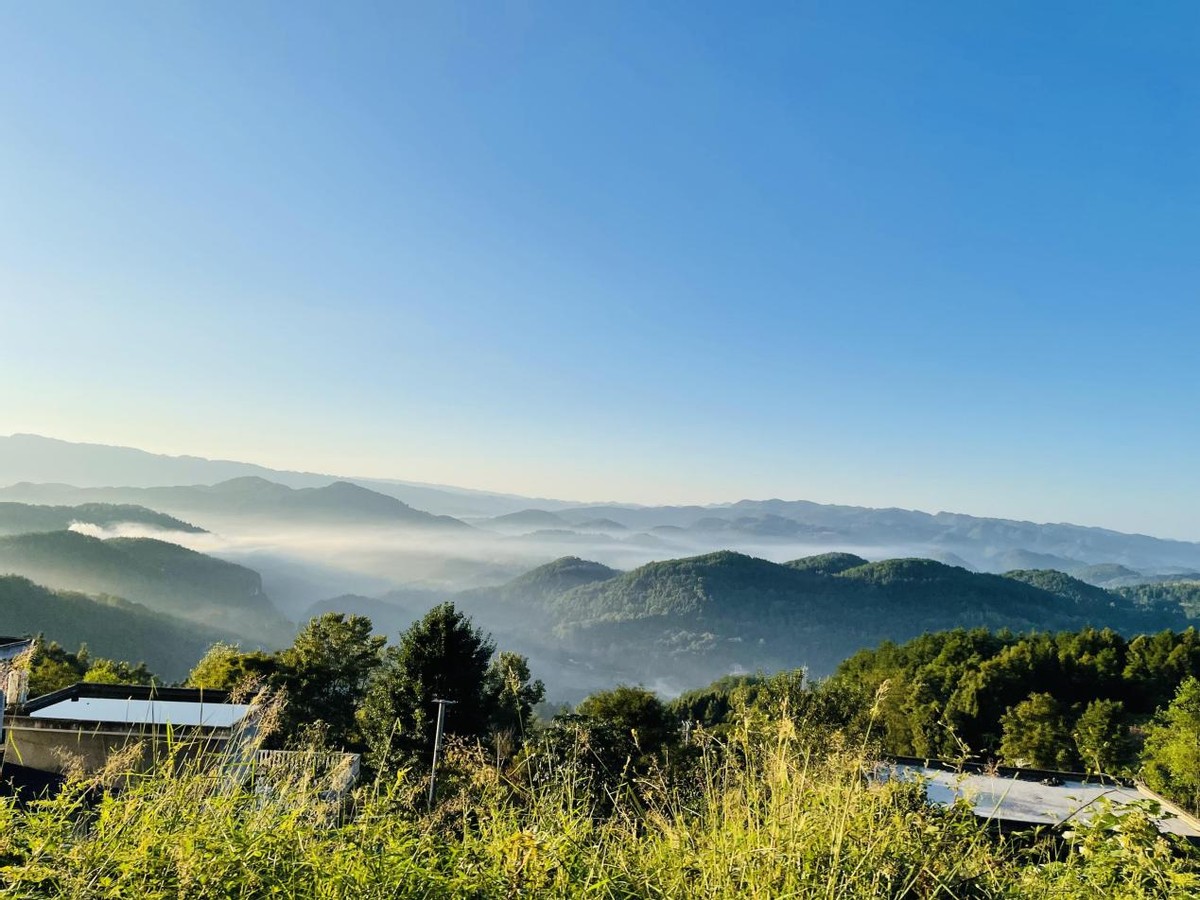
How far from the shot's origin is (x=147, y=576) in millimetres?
160375

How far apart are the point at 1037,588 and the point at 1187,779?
17583 cm

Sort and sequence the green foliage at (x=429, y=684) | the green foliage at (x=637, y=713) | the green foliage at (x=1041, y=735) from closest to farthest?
the green foliage at (x=429, y=684) < the green foliage at (x=637, y=713) < the green foliage at (x=1041, y=735)

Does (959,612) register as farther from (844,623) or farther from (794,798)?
(794,798)

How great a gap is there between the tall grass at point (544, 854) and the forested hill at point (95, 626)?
9823cm

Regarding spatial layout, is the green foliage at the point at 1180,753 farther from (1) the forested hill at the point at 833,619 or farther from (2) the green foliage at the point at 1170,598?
(2) the green foliage at the point at 1170,598

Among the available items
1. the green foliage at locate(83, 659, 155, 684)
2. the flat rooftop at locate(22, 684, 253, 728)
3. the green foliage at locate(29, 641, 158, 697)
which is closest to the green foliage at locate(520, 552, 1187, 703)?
the green foliage at locate(83, 659, 155, 684)

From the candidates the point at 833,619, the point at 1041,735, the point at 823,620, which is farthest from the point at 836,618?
the point at 1041,735

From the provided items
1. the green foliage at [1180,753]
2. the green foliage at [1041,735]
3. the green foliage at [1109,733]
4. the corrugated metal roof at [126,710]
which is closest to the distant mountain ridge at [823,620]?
the green foliage at [1041,735]

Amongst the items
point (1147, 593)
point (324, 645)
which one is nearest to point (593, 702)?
point (324, 645)

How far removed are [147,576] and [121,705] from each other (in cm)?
17854

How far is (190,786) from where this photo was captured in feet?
6.82

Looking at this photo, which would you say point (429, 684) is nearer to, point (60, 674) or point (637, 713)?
point (637, 713)

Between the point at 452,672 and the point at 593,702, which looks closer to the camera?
the point at 452,672

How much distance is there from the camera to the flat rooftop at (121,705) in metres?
12.3
